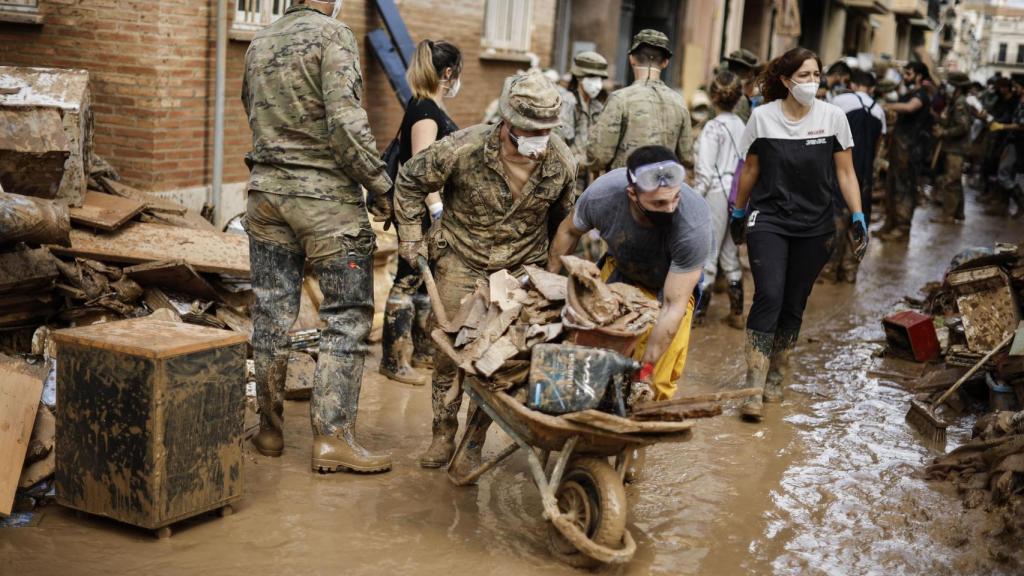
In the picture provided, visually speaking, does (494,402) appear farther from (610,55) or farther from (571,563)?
(610,55)

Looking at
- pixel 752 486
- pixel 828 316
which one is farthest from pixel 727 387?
pixel 828 316

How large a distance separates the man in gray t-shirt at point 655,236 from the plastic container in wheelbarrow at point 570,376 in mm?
562

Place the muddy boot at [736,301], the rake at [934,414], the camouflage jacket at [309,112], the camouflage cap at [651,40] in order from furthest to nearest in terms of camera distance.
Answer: the muddy boot at [736,301], the camouflage cap at [651,40], the rake at [934,414], the camouflage jacket at [309,112]

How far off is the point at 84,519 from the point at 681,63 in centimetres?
1737

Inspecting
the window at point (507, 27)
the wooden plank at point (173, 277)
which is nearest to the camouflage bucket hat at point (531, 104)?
the wooden plank at point (173, 277)

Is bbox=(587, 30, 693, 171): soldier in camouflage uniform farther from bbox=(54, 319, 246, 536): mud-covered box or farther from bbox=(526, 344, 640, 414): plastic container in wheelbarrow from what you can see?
bbox=(54, 319, 246, 536): mud-covered box

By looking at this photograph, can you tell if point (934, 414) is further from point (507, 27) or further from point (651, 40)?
point (507, 27)

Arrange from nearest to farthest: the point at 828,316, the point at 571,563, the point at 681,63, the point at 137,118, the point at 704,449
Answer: the point at 571,563 → the point at 704,449 → the point at 137,118 → the point at 828,316 → the point at 681,63

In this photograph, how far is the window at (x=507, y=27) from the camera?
1433 cm

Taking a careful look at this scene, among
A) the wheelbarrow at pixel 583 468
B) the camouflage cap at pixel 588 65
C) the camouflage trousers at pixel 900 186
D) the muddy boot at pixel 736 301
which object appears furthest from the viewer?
the camouflage trousers at pixel 900 186

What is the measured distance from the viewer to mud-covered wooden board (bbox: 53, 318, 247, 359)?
167 inches

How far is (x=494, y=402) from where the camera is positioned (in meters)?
4.55

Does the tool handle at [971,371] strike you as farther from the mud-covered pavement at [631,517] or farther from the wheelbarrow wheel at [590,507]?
the wheelbarrow wheel at [590,507]

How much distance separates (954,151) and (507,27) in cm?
726
